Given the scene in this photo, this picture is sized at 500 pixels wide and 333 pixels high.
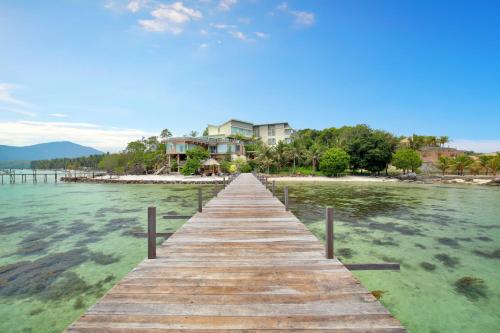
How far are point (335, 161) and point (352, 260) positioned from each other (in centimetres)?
3942

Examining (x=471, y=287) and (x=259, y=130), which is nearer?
Answer: (x=471, y=287)

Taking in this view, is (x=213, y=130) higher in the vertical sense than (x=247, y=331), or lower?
higher

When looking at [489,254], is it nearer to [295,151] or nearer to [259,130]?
[295,151]

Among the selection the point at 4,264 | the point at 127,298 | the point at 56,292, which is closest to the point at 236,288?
the point at 127,298

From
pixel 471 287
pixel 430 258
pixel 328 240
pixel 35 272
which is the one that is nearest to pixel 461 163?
pixel 430 258

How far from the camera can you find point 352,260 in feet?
28.3

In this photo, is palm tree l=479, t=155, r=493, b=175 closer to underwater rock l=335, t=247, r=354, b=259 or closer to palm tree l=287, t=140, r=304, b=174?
palm tree l=287, t=140, r=304, b=174

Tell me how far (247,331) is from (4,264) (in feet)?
34.3

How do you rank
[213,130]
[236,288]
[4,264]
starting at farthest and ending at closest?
[213,130], [4,264], [236,288]

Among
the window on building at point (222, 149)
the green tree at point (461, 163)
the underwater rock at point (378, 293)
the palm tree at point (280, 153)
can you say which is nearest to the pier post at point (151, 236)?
the underwater rock at point (378, 293)

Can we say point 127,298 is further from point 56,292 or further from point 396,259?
point 396,259

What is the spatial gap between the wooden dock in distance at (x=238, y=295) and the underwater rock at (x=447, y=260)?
6.31 m

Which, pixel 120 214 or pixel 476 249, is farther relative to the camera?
pixel 120 214

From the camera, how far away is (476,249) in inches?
389
